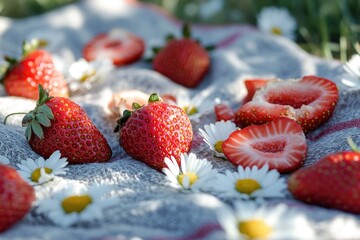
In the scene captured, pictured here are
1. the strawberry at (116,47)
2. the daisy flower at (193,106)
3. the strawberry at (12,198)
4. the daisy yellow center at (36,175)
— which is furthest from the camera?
the strawberry at (116,47)

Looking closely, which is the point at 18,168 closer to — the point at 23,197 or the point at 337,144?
the point at 23,197

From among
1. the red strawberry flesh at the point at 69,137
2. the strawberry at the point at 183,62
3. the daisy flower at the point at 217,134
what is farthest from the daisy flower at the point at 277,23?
the red strawberry flesh at the point at 69,137

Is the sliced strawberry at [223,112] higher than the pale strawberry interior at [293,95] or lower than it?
lower

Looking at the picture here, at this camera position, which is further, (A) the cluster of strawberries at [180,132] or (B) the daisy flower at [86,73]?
(B) the daisy flower at [86,73]

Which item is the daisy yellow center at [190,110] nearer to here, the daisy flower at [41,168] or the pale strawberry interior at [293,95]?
the pale strawberry interior at [293,95]

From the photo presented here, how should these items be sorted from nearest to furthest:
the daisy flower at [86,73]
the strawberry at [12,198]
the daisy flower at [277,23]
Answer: the strawberry at [12,198] → the daisy flower at [86,73] → the daisy flower at [277,23]

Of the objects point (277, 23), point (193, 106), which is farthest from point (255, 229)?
point (277, 23)

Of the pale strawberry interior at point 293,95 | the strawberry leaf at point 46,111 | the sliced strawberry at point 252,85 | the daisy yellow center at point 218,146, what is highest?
the strawberry leaf at point 46,111

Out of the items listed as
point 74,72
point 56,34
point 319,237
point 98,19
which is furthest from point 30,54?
point 319,237
